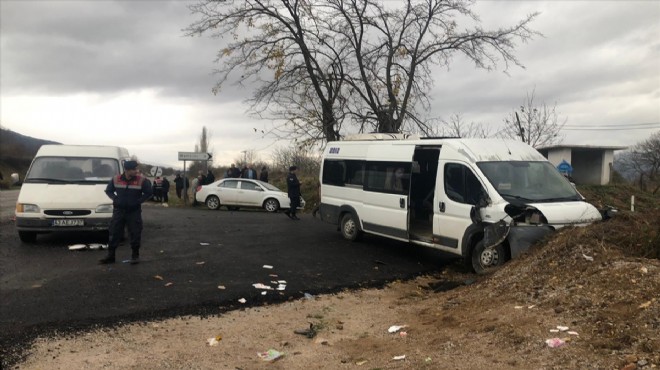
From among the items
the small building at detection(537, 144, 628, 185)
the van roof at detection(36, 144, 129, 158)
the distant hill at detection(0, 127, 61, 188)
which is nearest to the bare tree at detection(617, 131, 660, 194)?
the small building at detection(537, 144, 628, 185)

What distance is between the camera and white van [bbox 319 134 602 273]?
24.8 ft

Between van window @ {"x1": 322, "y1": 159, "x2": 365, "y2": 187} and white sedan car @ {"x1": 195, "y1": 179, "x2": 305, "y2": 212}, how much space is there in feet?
27.1

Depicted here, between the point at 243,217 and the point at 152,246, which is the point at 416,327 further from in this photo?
the point at 243,217

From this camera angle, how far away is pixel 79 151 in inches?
437

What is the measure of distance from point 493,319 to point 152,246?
7.27 m

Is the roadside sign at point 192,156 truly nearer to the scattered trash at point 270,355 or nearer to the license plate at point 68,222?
the license plate at point 68,222

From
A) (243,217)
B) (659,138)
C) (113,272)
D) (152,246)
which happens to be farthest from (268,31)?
(659,138)

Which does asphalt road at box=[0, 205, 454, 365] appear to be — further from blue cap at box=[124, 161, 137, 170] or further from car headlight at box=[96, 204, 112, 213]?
blue cap at box=[124, 161, 137, 170]

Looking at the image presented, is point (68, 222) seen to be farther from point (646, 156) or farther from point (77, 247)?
point (646, 156)

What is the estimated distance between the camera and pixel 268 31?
65.6 ft

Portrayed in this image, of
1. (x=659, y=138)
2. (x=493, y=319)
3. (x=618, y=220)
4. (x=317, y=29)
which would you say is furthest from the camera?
(x=659, y=138)

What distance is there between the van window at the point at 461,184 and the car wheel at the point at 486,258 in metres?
0.77

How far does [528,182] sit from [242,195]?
1390 centimetres

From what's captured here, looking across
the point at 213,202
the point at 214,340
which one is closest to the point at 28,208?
the point at 214,340
